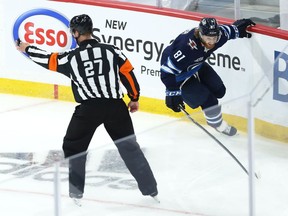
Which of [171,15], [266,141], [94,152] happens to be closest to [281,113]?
[266,141]

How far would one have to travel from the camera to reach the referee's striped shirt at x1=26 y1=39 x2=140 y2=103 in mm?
4898

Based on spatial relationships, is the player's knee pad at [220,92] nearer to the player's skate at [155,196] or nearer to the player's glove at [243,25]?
the player's glove at [243,25]

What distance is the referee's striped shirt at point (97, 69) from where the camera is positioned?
16.1 feet

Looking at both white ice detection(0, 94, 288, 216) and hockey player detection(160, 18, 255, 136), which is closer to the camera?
white ice detection(0, 94, 288, 216)

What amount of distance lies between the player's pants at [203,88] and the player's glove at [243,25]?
281 mm

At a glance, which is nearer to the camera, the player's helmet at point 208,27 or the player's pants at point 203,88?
the player's helmet at point 208,27

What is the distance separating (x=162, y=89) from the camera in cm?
662

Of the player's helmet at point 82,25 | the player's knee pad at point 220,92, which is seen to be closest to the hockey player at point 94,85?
the player's helmet at point 82,25

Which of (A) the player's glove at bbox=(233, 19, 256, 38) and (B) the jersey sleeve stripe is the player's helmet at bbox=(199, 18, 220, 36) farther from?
(B) the jersey sleeve stripe

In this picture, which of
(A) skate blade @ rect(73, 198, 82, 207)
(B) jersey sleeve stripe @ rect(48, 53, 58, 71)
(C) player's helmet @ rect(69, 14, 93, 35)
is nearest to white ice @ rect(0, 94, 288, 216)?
(A) skate blade @ rect(73, 198, 82, 207)

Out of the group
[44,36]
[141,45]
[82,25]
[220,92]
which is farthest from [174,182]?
[44,36]

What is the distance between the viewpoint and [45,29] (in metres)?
7.05

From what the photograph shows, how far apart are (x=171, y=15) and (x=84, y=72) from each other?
1645mm

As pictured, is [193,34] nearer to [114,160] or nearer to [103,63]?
[103,63]
